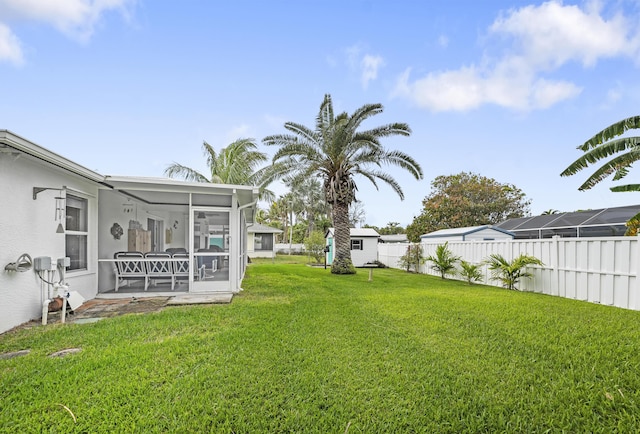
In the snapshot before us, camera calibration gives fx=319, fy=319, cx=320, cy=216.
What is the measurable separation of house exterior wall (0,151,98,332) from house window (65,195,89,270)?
346mm

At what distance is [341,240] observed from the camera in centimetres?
1544

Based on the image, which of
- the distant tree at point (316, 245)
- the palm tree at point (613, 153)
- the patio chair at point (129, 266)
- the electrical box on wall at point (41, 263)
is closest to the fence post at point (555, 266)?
the palm tree at point (613, 153)

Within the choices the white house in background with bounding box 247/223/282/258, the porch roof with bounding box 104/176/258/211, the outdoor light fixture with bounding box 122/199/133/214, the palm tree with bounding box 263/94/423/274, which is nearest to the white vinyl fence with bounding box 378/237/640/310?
the palm tree with bounding box 263/94/423/274

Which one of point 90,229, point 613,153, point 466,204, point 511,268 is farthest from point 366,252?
point 90,229

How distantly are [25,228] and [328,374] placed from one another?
594cm

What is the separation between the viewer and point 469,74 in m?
14.9

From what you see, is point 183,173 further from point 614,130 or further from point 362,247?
point 614,130

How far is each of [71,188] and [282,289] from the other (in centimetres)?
593

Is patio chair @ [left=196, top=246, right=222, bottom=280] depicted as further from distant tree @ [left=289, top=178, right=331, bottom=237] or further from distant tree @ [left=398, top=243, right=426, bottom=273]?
distant tree @ [left=289, top=178, right=331, bottom=237]

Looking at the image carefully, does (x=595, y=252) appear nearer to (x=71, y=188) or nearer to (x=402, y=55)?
(x=402, y=55)

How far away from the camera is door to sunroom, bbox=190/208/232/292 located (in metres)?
8.67

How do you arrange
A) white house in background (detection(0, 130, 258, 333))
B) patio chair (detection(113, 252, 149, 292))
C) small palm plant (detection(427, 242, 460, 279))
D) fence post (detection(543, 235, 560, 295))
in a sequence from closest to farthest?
1. white house in background (detection(0, 130, 258, 333))
2. patio chair (detection(113, 252, 149, 292))
3. fence post (detection(543, 235, 560, 295))
4. small palm plant (detection(427, 242, 460, 279))

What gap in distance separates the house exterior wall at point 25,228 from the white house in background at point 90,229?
2 cm

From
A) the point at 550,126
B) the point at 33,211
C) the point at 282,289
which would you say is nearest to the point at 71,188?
the point at 33,211
